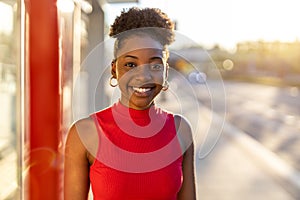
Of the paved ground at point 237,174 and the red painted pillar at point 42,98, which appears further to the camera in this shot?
the paved ground at point 237,174

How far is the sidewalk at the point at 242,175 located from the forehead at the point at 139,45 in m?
2.87

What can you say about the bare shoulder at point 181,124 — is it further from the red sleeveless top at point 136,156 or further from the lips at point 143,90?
the lips at point 143,90

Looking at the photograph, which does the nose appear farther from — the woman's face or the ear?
the ear

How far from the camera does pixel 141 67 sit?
4.61 ft

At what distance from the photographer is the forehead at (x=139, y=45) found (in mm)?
1414

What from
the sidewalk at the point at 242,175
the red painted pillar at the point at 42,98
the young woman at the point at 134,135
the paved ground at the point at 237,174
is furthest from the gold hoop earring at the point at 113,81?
the sidewalk at the point at 242,175

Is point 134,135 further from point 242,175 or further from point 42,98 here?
point 242,175

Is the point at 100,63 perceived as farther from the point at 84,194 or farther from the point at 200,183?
the point at 84,194

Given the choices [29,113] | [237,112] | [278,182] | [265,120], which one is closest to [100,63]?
[278,182]

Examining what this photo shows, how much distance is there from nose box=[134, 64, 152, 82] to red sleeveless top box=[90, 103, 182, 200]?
136mm

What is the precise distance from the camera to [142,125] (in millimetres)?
1527

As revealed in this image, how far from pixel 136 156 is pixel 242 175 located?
18.0 ft

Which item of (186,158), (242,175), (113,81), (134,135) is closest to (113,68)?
(113,81)

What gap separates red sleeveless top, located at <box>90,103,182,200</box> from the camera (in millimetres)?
1443
